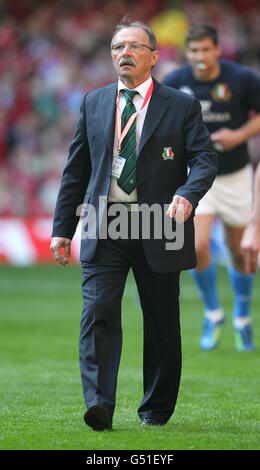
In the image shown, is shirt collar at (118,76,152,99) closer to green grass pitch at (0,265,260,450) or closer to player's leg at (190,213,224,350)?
green grass pitch at (0,265,260,450)

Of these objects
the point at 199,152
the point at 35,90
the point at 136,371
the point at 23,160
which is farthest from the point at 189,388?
the point at 35,90

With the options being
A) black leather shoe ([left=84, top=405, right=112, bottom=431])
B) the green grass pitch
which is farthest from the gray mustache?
the green grass pitch

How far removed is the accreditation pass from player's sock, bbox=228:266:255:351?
368 centimetres

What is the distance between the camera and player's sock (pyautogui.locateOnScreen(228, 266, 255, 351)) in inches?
313

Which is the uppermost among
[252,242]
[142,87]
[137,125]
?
[142,87]

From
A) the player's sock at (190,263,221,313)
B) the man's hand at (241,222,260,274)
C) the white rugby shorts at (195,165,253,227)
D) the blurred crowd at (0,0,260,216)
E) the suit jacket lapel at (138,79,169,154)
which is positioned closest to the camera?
the suit jacket lapel at (138,79,169,154)

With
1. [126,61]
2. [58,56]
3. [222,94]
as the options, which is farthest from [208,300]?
[58,56]

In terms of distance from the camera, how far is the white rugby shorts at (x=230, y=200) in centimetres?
777

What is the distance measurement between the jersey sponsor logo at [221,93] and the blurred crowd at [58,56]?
845cm

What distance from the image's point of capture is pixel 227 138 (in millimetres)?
7449

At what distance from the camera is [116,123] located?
15.1ft

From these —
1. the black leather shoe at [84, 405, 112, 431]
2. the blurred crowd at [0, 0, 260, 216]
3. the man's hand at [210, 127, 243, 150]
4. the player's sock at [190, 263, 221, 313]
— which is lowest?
the black leather shoe at [84, 405, 112, 431]

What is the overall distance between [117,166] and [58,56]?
1449 cm

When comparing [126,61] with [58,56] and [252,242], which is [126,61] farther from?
[58,56]
